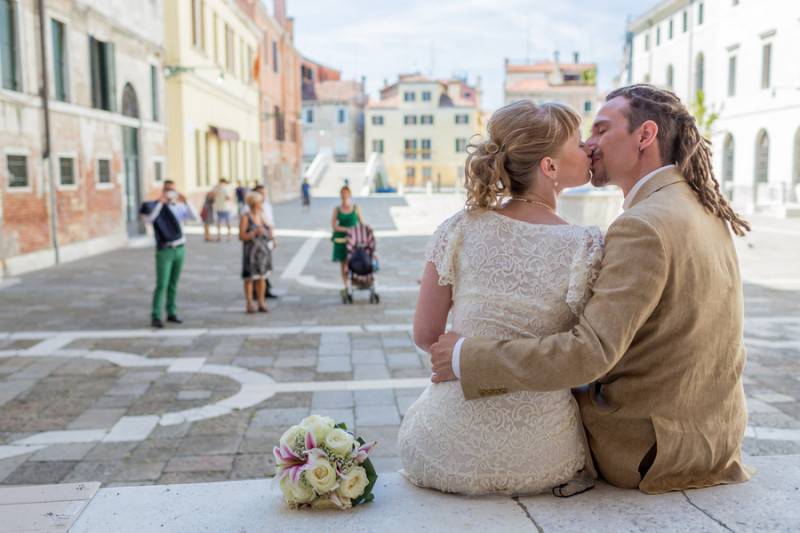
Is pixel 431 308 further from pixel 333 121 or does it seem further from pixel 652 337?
pixel 333 121

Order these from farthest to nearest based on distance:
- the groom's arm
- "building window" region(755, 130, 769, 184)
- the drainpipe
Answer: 1. "building window" region(755, 130, 769, 184)
2. the drainpipe
3. the groom's arm

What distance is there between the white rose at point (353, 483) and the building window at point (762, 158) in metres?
32.9

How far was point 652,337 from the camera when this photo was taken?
2.36m

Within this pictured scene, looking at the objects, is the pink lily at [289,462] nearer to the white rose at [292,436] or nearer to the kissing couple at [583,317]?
the white rose at [292,436]

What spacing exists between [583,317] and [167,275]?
295 inches

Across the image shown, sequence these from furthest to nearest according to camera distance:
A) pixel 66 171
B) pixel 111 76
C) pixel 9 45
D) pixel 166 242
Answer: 1. pixel 111 76
2. pixel 66 171
3. pixel 9 45
4. pixel 166 242

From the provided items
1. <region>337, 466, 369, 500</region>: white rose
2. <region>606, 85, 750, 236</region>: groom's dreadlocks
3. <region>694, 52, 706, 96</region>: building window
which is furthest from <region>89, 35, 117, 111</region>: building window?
<region>694, 52, 706, 96</region>: building window

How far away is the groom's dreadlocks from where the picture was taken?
97.8 inches

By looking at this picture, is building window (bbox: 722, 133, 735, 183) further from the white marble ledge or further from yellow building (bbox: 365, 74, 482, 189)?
yellow building (bbox: 365, 74, 482, 189)

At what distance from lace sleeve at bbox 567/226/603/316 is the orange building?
31.5 metres

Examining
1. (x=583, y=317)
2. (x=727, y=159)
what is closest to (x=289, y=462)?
(x=583, y=317)

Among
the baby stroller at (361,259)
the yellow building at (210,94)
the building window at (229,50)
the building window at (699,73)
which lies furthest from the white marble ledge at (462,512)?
the building window at (699,73)

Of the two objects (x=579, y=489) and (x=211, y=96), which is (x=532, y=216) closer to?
(x=579, y=489)

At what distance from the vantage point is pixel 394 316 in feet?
31.5
